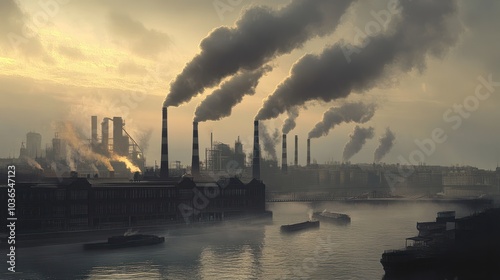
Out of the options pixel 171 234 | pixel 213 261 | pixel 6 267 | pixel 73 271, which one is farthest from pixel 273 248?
pixel 6 267

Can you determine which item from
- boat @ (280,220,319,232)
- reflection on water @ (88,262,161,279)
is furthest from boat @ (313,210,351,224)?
reflection on water @ (88,262,161,279)

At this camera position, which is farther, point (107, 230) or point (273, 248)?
point (107, 230)

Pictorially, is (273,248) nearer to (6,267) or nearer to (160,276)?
(160,276)

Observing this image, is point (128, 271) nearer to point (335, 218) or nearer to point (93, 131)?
Answer: point (335, 218)

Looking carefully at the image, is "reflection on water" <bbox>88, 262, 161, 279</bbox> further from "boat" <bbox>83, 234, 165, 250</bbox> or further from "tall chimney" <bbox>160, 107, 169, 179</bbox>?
"tall chimney" <bbox>160, 107, 169, 179</bbox>

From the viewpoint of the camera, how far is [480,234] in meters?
79.2

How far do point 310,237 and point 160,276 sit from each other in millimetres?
40946

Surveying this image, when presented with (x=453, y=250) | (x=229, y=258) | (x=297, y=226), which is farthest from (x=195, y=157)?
(x=453, y=250)

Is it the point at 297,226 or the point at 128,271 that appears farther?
the point at 297,226

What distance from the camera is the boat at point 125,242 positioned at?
8056cm

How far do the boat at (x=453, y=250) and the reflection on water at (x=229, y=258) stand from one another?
225 cm

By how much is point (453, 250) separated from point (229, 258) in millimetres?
25814

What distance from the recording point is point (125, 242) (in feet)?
271

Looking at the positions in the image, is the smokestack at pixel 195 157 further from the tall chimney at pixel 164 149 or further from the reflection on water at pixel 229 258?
the reflection on water at pixel 229 258
